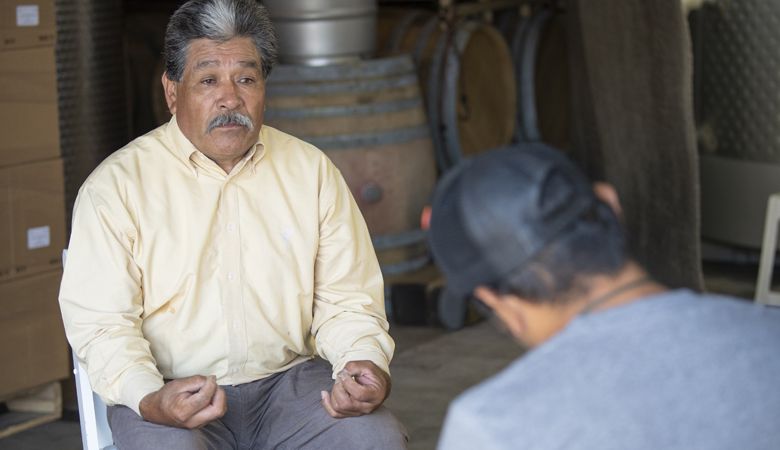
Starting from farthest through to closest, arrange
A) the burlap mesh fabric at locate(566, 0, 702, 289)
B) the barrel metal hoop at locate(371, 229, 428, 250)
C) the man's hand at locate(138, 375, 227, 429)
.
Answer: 1. the barrel metal hoop at locate(371, 229, 428, 250)
2. the burlap mesh fabric at locate(566, 0, 702, 289)
3. the man's hand at locate(138, 375, 227, 429)

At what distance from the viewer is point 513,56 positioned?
610 cm

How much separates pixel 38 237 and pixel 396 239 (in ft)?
5.19

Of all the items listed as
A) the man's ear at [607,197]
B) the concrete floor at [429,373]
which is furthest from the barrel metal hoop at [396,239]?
the man's ear at [607,197]

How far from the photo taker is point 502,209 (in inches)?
56.0

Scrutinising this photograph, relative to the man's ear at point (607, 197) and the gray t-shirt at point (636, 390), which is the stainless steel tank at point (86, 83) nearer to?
the man's ear at point (607, 197)

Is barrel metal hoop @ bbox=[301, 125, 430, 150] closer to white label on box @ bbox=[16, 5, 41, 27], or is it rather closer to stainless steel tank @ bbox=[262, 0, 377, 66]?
stainless steel tank @ bbox=[262, 0, 377, 66]

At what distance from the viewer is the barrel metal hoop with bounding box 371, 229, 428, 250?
480 cm

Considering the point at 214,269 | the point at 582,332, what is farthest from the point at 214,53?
the point at 582,332

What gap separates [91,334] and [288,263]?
44 centimetres

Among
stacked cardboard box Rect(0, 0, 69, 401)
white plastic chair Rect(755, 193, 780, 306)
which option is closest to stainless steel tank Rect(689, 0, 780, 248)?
white plastic chair Rect(755, 193, 780, 306)

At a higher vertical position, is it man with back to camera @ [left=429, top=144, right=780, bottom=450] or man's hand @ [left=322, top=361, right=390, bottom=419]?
man with back to camera @ [left=429, top=144, right=780, bottom=450]

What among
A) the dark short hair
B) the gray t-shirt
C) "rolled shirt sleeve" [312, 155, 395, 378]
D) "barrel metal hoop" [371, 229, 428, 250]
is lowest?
"barrel metal hoop" [371, 229, 428, 250]

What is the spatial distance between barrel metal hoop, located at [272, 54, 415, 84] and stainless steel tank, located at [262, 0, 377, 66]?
0.07m

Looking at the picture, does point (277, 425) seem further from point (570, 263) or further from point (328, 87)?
point (328, 87)
